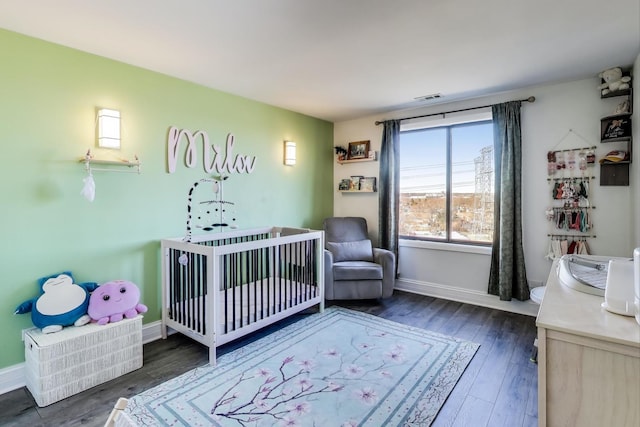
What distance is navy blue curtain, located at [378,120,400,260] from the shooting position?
4.09m

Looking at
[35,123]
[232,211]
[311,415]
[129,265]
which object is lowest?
[311,415]

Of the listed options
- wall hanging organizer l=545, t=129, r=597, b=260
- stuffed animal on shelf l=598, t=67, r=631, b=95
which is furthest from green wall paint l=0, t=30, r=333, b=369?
stuffed animal on shelf l=598, t=67, r=631, b=95

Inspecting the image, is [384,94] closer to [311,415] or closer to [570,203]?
[570,203]

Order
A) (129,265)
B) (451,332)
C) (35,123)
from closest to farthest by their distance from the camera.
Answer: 1. (35,123)
2. (129,265)
3. (451,332)

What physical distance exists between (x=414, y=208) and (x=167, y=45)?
10.5 feet

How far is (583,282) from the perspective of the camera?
4.51 feet

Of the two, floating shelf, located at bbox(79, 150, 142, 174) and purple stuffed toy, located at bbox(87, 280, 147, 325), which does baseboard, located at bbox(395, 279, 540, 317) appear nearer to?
purple stuffed toy, located at bbox(87, 280, 147, 325)

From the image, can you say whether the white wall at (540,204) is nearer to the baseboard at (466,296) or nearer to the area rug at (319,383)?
the baseboard at (466,296)

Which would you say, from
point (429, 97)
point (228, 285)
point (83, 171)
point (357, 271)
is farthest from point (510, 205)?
point (83, 171)

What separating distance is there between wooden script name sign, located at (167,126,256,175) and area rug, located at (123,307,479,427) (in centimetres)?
171

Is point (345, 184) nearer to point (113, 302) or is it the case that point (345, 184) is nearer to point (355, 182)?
point (355, 182)

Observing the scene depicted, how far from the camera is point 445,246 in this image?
3832 millimetres

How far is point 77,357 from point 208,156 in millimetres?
1910

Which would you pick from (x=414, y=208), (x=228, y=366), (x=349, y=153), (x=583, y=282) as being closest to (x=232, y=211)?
(x=228, y=366)
